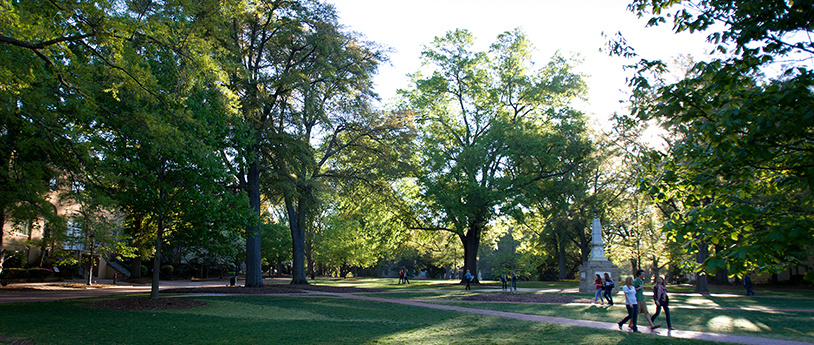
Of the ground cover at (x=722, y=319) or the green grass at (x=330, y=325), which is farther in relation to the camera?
the ground cover at (x=722, y=319)

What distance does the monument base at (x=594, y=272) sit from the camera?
87.0 feet

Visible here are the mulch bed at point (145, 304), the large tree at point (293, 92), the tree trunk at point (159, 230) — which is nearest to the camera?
the mulch bed at point (145, 304)

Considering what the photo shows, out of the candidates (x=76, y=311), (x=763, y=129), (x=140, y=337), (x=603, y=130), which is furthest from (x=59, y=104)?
(x=603, y=130)

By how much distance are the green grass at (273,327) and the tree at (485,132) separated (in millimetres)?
18115

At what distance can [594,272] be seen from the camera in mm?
27062

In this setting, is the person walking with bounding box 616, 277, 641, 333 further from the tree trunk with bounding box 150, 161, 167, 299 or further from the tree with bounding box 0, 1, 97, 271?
the tree trunk with bounding box 150, 161, 167, 299

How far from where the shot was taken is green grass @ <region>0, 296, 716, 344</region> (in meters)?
9.48

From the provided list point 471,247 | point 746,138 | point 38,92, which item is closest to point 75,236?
point 38,92

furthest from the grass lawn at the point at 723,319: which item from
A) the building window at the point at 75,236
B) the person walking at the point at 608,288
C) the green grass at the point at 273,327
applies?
the building window at the point at 75,236

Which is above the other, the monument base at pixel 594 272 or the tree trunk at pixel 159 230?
the tree trunk at pixel 159 230

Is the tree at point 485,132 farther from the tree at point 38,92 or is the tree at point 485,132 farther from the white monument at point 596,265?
the tree at point 38,92

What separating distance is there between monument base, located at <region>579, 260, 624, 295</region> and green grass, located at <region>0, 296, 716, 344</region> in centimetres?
1467

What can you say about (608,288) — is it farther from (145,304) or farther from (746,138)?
(145,304)

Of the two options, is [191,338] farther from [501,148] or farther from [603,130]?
[603,130]
